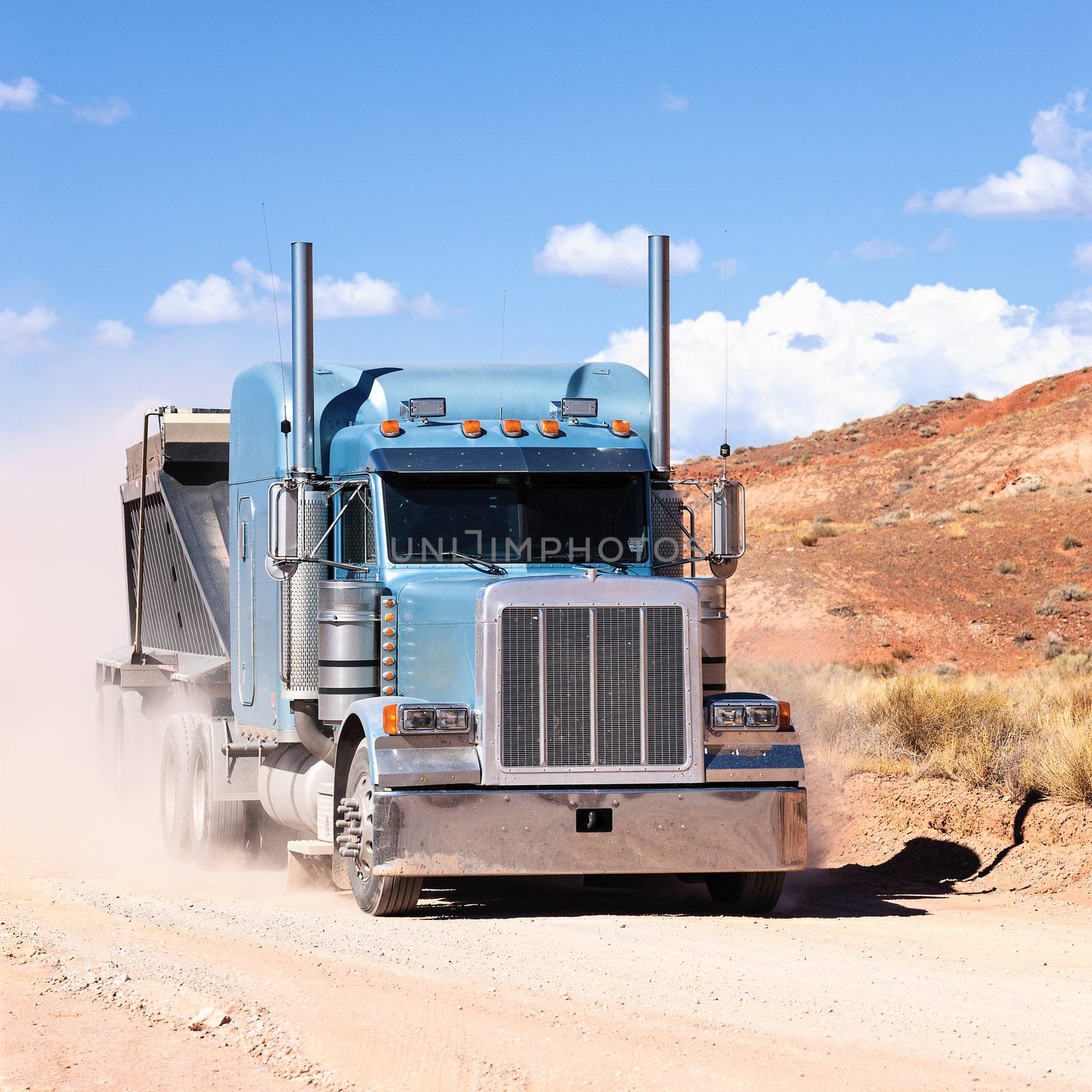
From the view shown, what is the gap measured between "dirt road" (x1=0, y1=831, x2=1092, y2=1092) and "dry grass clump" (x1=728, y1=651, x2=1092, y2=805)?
10.7 ft

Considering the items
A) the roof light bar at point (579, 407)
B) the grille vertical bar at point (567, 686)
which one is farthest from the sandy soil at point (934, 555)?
the grille vertical bar at point (567, 686)

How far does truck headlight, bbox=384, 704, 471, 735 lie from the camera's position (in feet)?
37.9

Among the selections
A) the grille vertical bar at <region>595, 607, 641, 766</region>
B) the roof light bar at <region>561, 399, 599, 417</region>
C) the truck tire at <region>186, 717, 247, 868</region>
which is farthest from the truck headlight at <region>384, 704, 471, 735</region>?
the truck tire at <region>186, 717, 247, 868</region>

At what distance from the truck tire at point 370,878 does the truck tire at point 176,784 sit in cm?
448

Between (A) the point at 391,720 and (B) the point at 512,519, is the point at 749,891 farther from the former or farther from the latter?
(B) the point at 512,519

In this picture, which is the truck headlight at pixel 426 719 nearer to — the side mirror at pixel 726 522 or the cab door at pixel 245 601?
the side mirror at pixel 726 522

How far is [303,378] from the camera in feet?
43.6

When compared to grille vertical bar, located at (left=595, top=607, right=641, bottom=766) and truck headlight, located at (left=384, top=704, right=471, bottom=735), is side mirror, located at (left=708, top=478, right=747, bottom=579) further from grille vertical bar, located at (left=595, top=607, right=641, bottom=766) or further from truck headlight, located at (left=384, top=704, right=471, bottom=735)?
truck headlight, located at (left=384, top=704, right=471, bottom=735)

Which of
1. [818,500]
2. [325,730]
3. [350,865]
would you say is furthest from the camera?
[818,500]

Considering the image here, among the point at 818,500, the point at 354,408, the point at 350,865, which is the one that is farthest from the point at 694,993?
the point at 818,500

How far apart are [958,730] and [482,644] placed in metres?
9.30

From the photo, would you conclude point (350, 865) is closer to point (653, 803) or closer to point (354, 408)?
point (653, 803)

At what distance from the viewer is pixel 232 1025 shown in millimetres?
8203

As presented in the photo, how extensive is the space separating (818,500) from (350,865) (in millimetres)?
57218
